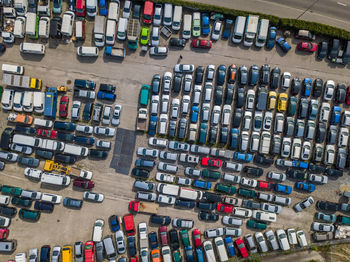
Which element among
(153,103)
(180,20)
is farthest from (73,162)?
(180,20)

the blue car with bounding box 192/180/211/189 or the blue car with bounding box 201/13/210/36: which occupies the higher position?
the blue car with bounding box 201/13/210/36

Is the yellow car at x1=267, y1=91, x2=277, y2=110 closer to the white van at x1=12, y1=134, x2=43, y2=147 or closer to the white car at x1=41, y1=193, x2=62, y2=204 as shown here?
the white car at x1=41, y1=193, x2=62, y2=204

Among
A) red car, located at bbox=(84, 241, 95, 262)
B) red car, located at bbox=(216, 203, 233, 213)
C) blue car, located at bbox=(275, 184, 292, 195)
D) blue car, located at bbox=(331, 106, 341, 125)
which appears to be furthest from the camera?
blue car, located at bbox=(331, 106, 341, 125)

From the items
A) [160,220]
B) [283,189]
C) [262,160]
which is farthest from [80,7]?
[283,189]

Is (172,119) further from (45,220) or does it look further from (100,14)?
(45,220)

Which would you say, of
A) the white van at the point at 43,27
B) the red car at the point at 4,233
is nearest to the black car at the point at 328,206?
the red car at the point at 4,233

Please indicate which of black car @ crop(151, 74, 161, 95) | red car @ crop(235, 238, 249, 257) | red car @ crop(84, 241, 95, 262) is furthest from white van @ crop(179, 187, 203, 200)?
black car @ crop(151, 74, 161, 95)

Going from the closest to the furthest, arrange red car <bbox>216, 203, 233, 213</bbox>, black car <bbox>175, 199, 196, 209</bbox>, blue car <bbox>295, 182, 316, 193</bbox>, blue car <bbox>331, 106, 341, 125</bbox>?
black car <bbox>175, 199, 196, 209</bbox>, red car <bbox>216, 203, 233, 213</bbox>, blue car <bbox>331, 106, 341, 125</bbox>, blue car <bbox>295, 182, 316, 193</bbox>
